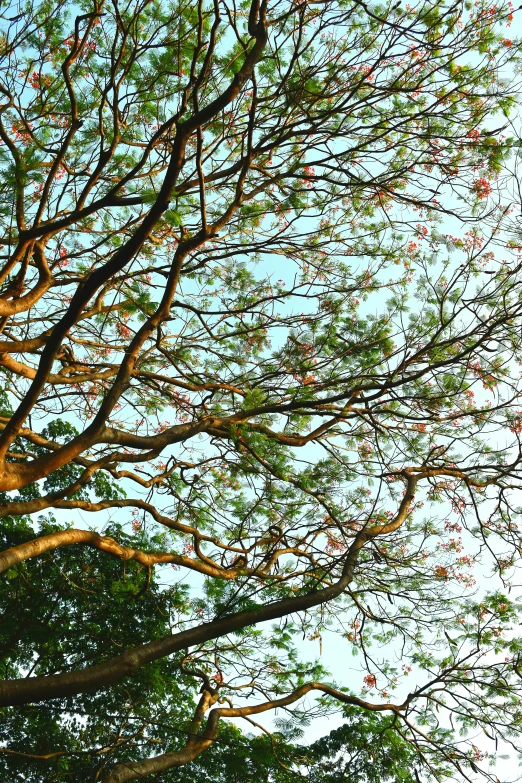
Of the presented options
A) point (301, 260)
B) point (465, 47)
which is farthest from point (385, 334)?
point (465, 47)

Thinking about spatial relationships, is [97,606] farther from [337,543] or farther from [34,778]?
[337,543]

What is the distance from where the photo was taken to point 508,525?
6.12 m

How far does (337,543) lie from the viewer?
6.88m

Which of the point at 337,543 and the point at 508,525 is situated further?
the point at 337,543

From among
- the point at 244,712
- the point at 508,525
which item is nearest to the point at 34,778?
the point at 244,712

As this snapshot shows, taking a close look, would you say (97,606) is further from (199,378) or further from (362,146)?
(362,146)

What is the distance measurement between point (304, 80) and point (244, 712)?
5058mm

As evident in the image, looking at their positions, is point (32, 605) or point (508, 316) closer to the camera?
point (508, 316)

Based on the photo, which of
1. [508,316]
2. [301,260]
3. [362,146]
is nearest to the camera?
[508,316]

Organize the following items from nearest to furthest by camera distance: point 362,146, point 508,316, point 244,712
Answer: point 508,316
point 244,712
point 362,146

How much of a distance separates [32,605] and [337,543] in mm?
3049

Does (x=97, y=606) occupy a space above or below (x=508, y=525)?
below

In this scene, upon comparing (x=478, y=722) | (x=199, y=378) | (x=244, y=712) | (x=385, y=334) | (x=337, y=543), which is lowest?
(x=244, y=712)

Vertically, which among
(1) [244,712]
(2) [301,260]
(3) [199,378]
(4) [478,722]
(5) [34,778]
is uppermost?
(2) [301,260]
